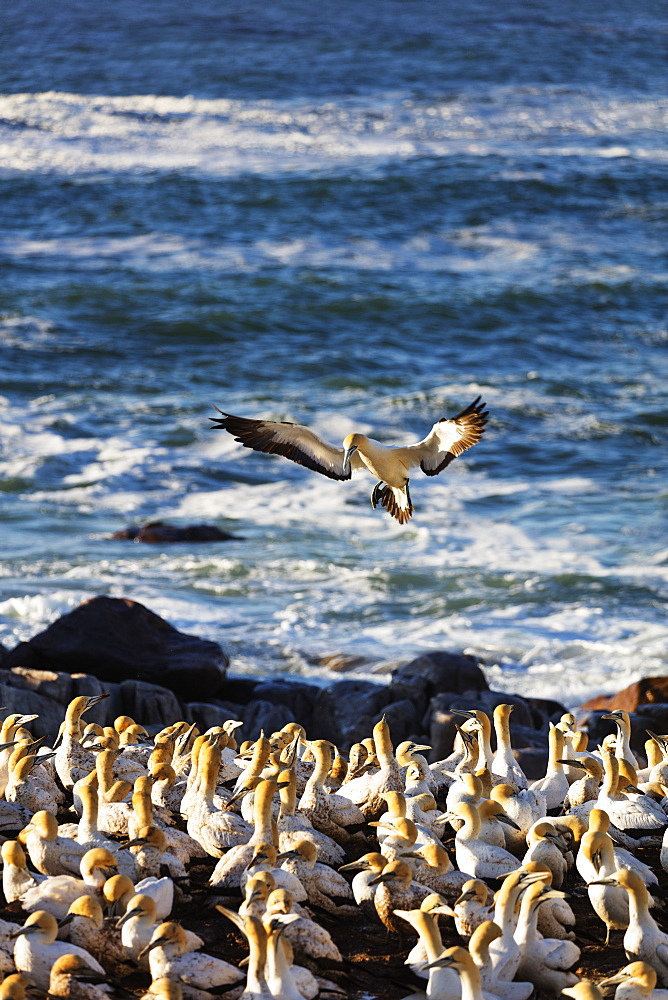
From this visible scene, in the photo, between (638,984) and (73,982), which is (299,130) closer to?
(73,982)

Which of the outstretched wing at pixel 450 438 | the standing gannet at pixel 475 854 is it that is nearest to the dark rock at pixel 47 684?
the outstretched wing at pixel 450 438

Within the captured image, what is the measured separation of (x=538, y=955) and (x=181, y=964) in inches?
61.4

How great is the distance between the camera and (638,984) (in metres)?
5.64

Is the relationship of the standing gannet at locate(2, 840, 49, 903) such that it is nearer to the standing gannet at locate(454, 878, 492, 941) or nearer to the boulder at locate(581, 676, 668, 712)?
the standing gannet at locate(454, 878, 492, 941)

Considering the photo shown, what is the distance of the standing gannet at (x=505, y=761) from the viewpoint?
28.0 ft

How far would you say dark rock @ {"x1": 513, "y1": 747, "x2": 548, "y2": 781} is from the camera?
11141 millimetres

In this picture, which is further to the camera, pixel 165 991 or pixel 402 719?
pixel 402 719

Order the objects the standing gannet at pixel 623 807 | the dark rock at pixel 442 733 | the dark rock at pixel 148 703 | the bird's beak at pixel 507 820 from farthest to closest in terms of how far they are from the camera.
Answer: the dark rock at pixel 148 703
the dark rock at pixel 442 733
the standing gannet at pixel 623 807
the bird's beak at pixel 507 820

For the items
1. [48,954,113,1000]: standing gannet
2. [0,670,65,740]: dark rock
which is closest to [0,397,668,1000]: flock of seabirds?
[48,954,113,1000]: standing gannet

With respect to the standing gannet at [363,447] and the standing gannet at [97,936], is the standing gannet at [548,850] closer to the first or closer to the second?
the standing gannet at [97,936]

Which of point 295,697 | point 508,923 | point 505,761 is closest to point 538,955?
point 508,923

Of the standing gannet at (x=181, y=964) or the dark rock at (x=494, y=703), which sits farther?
the dark rock at (x=494, y=703)

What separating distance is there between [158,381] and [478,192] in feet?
60.2

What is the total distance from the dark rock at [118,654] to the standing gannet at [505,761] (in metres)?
5.05
